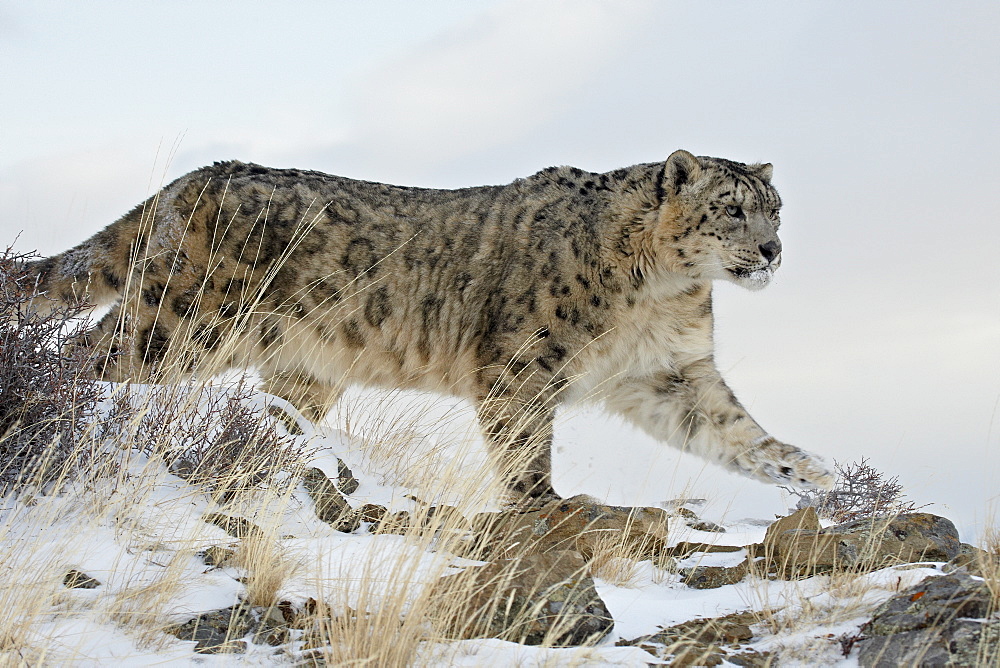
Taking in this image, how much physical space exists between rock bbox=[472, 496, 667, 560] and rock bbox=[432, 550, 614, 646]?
0.79m

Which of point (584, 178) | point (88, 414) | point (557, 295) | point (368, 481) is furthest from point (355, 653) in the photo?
point (584, 178)

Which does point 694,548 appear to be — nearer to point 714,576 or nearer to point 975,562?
point 714,576

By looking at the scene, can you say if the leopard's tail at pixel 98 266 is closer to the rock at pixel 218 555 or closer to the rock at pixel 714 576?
the rock at pixel 218 555

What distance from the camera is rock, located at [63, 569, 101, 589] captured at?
4219mm

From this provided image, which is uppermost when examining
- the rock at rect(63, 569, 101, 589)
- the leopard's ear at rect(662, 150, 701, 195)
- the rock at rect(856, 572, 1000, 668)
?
the leopard's ear at rect(662, 150, 701, 195)

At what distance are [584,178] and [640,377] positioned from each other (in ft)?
5.48

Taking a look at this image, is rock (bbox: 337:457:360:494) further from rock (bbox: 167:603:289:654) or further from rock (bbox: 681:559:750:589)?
rock (bbox: 681:559:750:589)

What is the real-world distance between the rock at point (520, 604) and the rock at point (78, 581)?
1.58m

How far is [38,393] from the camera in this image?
5441 mm

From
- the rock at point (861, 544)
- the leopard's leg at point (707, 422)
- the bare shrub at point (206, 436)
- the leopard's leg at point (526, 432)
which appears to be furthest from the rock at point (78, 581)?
the leopard's leg at point (707, 422)

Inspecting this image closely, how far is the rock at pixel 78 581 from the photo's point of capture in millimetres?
4219

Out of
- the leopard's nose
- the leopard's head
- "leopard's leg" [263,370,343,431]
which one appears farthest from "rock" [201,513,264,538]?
the leopard's nose

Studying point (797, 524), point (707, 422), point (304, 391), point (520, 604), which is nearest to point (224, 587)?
point (520, 604)

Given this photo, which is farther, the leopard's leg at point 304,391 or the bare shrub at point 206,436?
the leopard's leg at point 304,391
